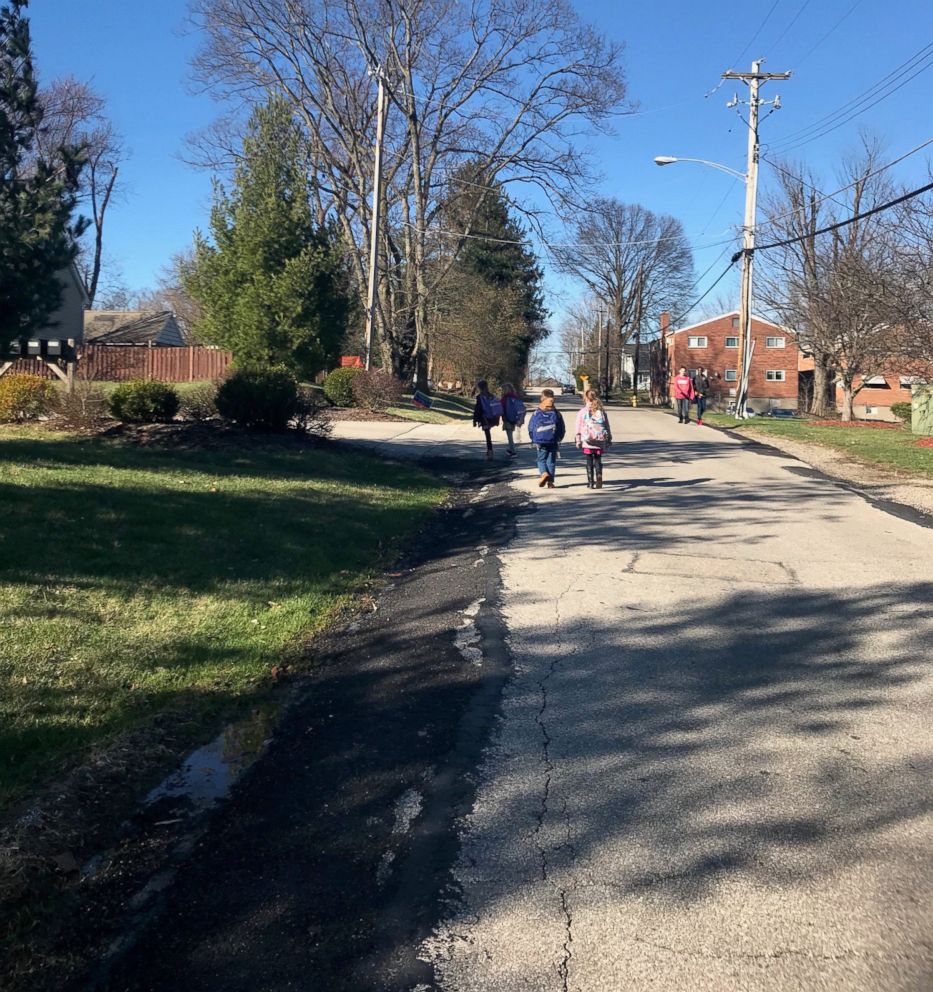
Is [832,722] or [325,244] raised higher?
[325,244]

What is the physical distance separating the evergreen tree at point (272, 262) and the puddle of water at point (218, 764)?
2225cm

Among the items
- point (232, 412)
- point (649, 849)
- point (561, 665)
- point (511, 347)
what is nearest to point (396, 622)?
point (561, 665)

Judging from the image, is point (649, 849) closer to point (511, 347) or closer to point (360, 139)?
point (360, 139)

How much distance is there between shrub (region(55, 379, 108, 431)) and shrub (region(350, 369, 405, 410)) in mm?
13241

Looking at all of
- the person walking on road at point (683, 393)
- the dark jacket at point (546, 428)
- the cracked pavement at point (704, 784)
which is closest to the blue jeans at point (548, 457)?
the dark jacket at point (546, 428)

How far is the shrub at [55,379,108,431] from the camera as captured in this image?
53.1 ft

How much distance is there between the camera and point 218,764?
197 inches

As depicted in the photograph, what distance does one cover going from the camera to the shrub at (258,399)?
658 inches

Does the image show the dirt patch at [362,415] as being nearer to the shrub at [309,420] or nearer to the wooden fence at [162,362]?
the shrub at [309,420]

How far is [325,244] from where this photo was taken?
27.9 m

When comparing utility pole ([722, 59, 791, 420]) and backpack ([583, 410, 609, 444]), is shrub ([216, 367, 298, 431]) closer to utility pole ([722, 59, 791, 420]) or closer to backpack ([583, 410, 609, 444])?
backpack ([583, 410, 609, 444])

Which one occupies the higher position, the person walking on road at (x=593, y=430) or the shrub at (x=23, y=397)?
the shrub at (x=23, y=397)

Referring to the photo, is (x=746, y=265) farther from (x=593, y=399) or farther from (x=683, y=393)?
(x=593, y=399)

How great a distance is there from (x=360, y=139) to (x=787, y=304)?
19.2m
